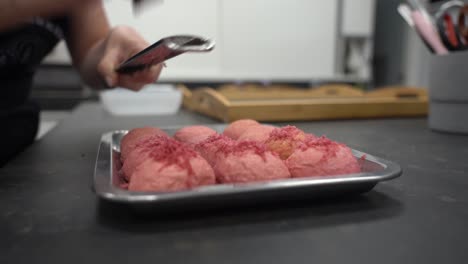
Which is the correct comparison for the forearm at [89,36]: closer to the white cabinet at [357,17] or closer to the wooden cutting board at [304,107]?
the wooden cutting board at [304,107]

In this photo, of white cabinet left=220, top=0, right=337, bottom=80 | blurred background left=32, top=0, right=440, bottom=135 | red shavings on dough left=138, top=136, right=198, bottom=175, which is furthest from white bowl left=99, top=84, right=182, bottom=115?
white cabinet left=220, top=0, right=337, bottom=80

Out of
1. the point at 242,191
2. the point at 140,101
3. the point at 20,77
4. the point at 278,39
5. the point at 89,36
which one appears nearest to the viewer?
the point at 242,191

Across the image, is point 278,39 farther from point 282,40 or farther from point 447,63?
point 447,63

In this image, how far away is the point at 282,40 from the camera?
2887 mm

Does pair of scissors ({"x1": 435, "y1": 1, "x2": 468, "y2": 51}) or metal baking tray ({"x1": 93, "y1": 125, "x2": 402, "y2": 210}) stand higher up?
pair of scissors ({"x1": 435, "y1": 1, "x2": 468, "y2": 51})

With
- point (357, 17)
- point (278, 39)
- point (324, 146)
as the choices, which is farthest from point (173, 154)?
point (357, 17)

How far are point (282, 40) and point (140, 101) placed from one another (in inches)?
72.8

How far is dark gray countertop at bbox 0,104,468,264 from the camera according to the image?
274mm

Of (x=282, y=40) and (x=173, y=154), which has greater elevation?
(x=282, y=40)

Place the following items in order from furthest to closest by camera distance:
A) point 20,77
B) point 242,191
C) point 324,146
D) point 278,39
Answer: point 278,39 → point 20,77 → point 324,146 → point 242,191

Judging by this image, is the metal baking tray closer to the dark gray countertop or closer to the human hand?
the dark gray countertop

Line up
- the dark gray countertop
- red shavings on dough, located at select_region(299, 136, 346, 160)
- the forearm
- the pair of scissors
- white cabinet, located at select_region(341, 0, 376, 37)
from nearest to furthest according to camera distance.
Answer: the dark gray countertop < red shavings on dough, located at select_region(299, 136, 346, 160) < the pair of scissors < the forearm < white cabinet, located at select_region(341, 0, 376, 37)

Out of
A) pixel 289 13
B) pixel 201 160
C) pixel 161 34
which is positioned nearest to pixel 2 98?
pixel 201 160

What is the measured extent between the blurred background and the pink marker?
1.91 metres
